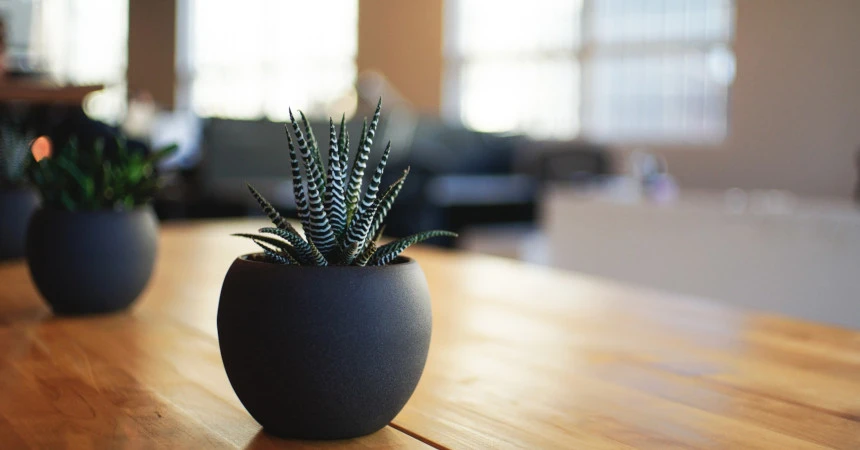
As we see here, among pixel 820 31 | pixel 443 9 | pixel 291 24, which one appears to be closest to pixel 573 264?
pixel 820 31

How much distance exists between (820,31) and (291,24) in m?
6.61

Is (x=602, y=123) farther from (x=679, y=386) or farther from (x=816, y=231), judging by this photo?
(x=679, y=386)

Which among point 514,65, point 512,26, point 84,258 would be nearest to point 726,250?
point 84,258

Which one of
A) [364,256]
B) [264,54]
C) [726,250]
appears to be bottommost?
[726,250]

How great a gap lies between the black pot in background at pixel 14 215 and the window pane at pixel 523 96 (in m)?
6.61

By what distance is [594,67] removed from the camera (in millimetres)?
7898

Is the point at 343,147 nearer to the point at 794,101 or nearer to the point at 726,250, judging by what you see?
the point at 726,250

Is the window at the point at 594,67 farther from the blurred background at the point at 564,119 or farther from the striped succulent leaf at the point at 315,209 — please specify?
the striped succulent leaf at the point at 315,209

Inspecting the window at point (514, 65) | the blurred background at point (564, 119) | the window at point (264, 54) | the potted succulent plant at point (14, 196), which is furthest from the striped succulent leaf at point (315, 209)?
the window at point (264, 54)

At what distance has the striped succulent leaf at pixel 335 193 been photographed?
54 cm

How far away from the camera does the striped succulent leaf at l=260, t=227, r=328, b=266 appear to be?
54 cm

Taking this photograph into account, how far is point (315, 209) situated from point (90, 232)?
0.48 m

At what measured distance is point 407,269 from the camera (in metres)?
0.56

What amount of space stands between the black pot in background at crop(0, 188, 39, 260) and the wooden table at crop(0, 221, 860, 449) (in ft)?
0.63
